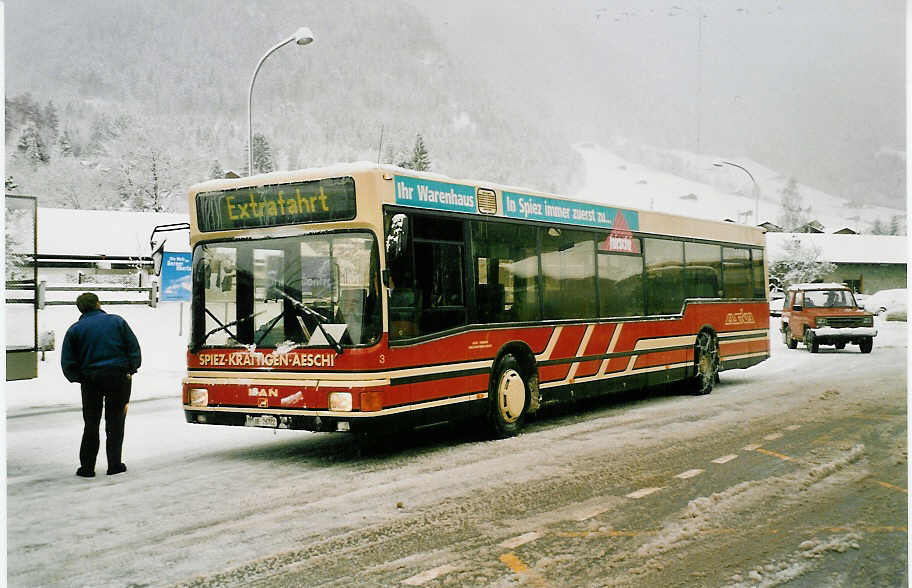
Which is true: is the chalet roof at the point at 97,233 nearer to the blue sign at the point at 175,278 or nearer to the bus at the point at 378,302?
the blue sign at the point at 175,278

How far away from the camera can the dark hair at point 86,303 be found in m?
7.53

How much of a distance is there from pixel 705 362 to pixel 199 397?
8543 mm

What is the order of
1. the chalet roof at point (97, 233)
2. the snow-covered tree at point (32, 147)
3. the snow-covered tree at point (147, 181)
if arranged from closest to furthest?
the snow-covered tree at point (32, 147) < the chalet roof at point (97, 233) < the snow-covered tree at point (147, 181)

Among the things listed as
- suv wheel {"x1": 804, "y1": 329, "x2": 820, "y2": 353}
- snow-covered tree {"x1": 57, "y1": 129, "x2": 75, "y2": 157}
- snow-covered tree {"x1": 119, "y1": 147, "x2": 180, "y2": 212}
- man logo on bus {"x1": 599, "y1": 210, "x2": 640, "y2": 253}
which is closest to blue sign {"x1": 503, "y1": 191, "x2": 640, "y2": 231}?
man logo on bus {"x1": 599, "y1": 210, "x2": 640, "y2": 253}

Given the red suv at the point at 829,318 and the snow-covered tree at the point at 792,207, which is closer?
the snow-covered tree at the point at 792,207

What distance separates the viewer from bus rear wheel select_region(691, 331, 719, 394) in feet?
44.4

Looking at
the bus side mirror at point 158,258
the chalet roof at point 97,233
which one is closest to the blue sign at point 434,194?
the chalet roof at point 97,233

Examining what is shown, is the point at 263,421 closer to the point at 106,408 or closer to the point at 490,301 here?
the point at 106,408

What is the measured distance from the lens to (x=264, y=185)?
8.13 m

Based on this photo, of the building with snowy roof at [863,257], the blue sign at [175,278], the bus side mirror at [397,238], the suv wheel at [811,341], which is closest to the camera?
the bus side mirror at [397,238]

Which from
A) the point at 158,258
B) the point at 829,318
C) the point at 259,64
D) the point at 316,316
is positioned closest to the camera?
the point at 316,316

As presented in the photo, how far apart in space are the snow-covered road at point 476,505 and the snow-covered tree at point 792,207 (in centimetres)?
500

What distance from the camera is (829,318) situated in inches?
866

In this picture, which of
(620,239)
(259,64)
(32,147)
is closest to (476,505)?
(620,239)
